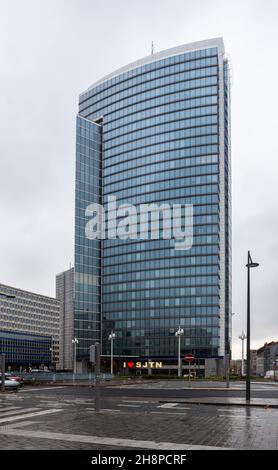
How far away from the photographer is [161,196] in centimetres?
13088

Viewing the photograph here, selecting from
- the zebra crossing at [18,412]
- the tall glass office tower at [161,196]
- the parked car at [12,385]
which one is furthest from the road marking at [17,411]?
the tall glass office tower at [161,196]

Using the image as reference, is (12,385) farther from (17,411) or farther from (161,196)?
(161,196)

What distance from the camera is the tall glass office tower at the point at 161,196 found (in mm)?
123875

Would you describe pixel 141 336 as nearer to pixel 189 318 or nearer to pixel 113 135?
pixel 189 318

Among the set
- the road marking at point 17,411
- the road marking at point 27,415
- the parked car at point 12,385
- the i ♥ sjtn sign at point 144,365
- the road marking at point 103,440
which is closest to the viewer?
the road marking at point 103,440

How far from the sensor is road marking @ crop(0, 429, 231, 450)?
39.0ft

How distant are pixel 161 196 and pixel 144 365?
4408 centimetres

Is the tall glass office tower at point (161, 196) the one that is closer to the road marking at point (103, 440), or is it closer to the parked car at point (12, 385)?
the parked car at point (12, 385)

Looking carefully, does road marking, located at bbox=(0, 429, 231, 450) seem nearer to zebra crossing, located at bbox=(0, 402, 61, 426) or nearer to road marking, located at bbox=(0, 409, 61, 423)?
zebra crossing, located at bbox=(0, 402, 61, 426)

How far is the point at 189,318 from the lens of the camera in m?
124

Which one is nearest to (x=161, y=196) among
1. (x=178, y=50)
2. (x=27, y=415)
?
(x=178, y=50)

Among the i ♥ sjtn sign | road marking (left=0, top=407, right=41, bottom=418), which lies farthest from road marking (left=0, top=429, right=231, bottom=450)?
the i ♥ sjtn sign

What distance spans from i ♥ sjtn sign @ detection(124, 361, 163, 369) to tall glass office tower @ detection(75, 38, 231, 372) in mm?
1748

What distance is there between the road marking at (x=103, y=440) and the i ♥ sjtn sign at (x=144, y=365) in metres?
116
